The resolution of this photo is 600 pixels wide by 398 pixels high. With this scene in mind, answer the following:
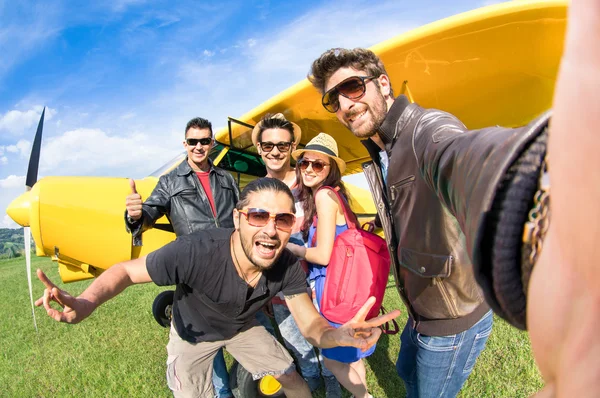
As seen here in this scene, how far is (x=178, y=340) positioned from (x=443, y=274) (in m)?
1.60

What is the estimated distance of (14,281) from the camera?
921 cm

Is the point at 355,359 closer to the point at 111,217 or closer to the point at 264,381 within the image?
the point at 264,381

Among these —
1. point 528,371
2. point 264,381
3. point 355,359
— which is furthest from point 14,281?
point 528,371

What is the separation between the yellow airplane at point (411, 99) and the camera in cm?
212

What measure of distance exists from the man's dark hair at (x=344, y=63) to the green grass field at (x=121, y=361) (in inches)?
89.0

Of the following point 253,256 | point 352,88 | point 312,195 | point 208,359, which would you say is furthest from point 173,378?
point 352,88

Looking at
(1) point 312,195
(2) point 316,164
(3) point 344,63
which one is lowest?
(1) point 312,195

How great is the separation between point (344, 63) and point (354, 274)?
3.43 ft

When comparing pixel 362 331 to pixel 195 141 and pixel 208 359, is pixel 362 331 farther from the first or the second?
pixel 195 141

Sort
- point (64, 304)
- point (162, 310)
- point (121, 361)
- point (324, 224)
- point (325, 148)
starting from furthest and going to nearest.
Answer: point (162, 310) → point (121, 361) → point (325, 148) → point (324, 224) → point (64, 304)

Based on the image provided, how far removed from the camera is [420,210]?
3.70ft

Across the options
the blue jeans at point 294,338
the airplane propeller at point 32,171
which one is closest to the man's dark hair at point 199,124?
the blue jeans at point 294,338

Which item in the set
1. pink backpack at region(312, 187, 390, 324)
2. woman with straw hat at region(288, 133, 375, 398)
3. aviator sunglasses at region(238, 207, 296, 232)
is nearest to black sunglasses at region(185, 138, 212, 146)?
woman with straw hat at region(288, 133, 375, 398)

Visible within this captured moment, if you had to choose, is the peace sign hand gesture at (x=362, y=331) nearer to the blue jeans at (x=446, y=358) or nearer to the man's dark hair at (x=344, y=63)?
the blue jeans at (x=446, y=358)
